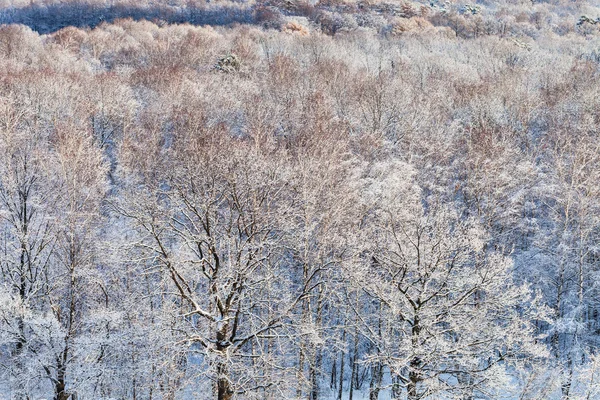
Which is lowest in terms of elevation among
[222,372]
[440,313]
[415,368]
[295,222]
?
[222,372]

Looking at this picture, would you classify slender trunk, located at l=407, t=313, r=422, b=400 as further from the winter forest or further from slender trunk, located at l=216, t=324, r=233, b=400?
slender trunk, located at l=216, t=324, r=233, b=400

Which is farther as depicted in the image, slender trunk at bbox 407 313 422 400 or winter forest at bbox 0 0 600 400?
winter forest at bbox 0 0 600 400

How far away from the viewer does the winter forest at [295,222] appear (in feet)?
52.6

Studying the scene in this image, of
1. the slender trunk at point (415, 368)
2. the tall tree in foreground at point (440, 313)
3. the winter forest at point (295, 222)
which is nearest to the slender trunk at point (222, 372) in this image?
the winter forest at point (295, 222)

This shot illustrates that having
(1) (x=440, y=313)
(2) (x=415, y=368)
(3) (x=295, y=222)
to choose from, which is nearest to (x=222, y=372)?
(2) (x=415, y=368)

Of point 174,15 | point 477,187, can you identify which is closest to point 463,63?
point 477,187

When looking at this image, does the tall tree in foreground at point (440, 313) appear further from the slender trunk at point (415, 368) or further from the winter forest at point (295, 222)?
the winter forest at point (295, 222)

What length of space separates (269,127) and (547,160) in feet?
67.0

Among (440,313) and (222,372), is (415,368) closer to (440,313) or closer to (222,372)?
(440,313)

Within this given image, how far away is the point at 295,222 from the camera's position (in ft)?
73.3

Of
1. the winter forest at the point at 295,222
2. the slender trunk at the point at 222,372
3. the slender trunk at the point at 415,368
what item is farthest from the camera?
the winter forest at the point at 295,222

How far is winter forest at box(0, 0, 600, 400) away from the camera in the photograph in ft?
52.6

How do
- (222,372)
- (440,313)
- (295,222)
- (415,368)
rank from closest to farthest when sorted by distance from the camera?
(222,372) < (415,368) < (440,313) < (295,222)

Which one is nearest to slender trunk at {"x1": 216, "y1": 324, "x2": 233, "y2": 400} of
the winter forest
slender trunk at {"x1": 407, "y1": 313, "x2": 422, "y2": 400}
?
the winter forest
